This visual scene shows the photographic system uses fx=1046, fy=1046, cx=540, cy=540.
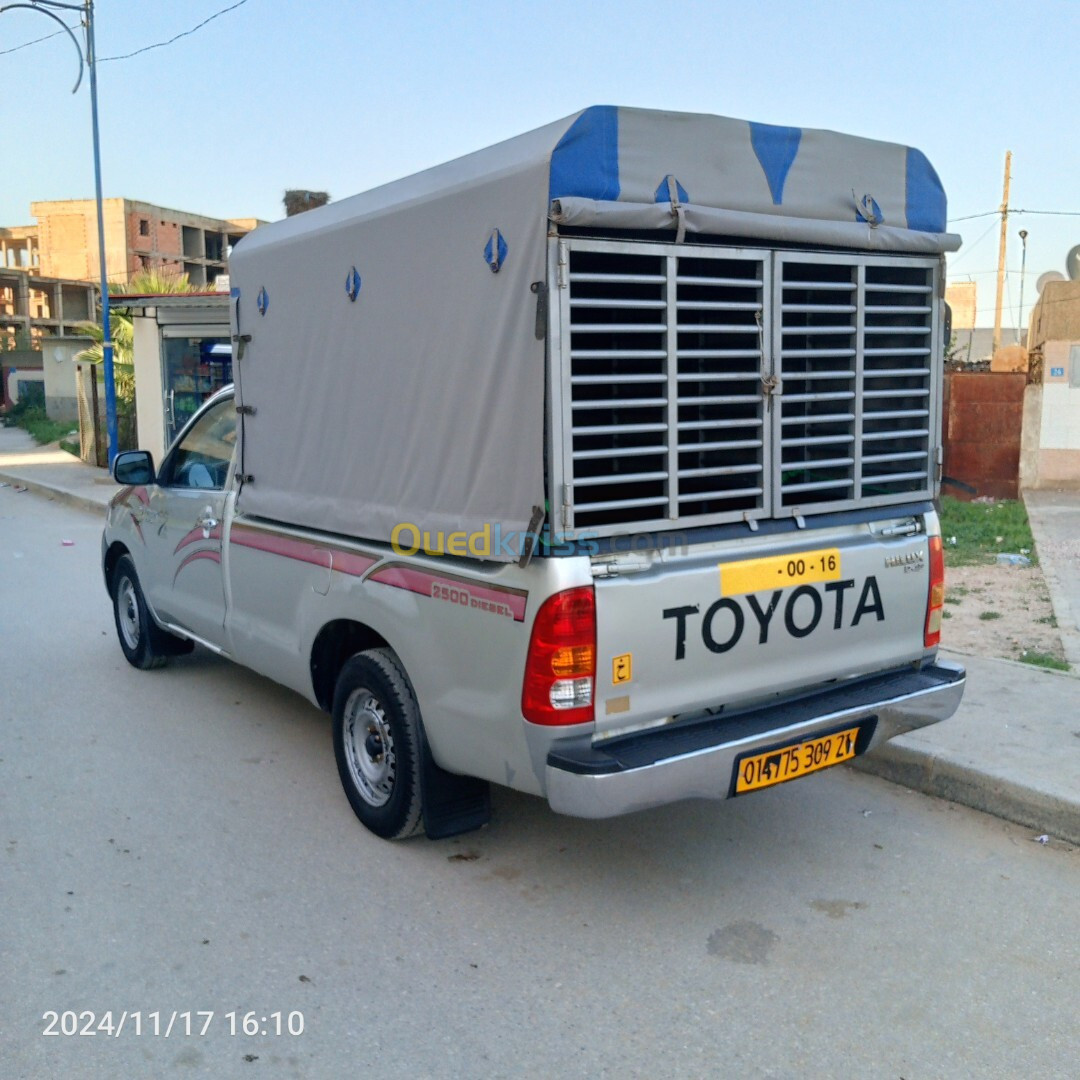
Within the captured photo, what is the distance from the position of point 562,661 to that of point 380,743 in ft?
4.24

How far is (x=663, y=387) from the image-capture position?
3496mm

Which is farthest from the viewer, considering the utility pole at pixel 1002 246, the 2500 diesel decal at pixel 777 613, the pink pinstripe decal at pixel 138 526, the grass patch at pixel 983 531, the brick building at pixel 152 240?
the brick building at pixel 152 240

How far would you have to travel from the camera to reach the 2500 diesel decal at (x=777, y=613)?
11.3 ft

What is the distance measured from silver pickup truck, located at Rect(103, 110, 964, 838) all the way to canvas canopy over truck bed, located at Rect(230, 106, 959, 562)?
12 millimetres

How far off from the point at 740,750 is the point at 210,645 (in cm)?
324

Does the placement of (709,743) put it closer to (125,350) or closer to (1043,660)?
(1043,660)

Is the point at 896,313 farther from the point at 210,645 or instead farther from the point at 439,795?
the point at 210,645

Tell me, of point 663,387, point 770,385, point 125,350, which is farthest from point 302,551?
point 125,350

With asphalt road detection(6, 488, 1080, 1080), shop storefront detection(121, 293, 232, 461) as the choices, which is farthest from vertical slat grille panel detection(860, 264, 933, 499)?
shop storefront detection(121, 293, 232, 461)

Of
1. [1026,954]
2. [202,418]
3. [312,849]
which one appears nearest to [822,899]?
[1026,954]

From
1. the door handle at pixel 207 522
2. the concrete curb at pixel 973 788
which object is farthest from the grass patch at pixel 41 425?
the concrete curb at pixel 973 788

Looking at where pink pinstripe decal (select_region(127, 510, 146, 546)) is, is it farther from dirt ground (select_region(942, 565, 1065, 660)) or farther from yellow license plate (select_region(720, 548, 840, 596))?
dirt ground (select_region(942, 565, 1065, 660))

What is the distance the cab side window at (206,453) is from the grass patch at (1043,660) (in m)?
4.73

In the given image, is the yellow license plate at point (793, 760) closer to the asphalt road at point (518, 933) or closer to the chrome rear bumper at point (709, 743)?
the chrome rear bumper at point (709, 743)
